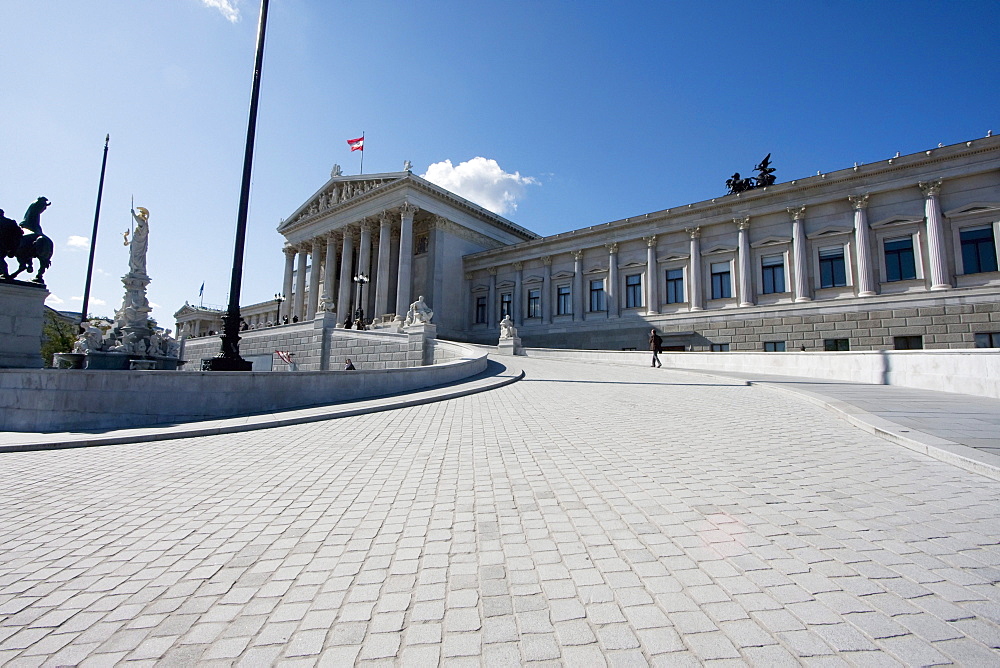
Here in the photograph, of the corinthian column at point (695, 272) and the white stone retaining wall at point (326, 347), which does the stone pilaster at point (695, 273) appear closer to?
the corinthian column at point (695, 272)

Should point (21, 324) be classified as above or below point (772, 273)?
below

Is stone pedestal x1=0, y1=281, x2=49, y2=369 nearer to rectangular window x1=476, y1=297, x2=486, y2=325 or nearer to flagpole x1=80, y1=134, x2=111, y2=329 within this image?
flagpole x1=80, y1=134, x2=111, y2=329

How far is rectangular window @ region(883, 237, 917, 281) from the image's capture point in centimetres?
2358

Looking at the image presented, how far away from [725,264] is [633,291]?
642cm

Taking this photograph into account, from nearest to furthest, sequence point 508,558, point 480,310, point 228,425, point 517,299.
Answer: point 508,558, point 228,425, point 517,299, point 480,310

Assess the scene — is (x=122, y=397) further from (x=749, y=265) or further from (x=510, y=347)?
(x=749, y=265)

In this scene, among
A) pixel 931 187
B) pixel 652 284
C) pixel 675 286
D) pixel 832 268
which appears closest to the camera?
pixel 931 187

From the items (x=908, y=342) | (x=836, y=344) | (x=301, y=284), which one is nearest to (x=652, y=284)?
(x=836, y=344)

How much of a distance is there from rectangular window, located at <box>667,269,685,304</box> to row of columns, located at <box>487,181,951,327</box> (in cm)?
65

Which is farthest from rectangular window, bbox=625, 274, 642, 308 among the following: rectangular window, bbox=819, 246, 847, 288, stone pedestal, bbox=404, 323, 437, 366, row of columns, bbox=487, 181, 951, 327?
stone pedestal, bbox=404, 323, 437, 366

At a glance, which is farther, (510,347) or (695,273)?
(695,273)

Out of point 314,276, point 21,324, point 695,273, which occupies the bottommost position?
point 21,324

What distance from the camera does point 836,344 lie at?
24562mm

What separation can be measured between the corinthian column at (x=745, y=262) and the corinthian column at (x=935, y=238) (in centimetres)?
811
